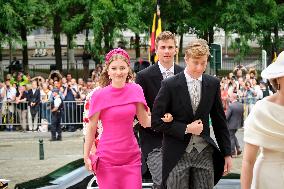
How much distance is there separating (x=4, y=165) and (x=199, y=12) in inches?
650

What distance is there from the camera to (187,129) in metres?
5.31

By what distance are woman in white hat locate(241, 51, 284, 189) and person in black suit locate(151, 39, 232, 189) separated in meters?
1.10

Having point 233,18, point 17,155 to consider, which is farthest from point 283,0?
point 17,155

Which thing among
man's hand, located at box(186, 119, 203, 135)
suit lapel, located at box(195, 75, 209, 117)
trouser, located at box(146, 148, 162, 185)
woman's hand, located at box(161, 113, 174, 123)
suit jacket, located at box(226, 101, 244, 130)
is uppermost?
suit lapel, located at box(195, 75, 209, 117)

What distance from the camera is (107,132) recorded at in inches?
223

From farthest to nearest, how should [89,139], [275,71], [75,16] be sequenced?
1. [75,16]
2. [89,139]
3. [275,71]

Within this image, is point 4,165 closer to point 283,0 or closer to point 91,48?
point 91,48

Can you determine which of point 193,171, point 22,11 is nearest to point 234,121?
point 193,171

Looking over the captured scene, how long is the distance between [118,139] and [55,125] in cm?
1570

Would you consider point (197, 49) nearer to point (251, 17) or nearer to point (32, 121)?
point (32, 121)

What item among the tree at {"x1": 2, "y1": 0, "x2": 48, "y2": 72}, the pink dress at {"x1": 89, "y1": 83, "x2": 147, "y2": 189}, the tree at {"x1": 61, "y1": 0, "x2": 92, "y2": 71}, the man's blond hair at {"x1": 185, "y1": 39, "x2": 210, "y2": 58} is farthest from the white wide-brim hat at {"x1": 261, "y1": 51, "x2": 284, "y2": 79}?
the tree at {"x1": 61, "y1": 0, "x2": 92, "y2": 71}

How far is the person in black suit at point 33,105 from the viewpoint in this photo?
71.8ft

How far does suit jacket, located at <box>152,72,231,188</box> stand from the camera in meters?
5.37

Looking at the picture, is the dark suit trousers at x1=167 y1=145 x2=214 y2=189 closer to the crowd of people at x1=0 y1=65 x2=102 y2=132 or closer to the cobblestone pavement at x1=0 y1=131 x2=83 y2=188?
the cobblestone pavement at x1=0 y1=131 x2=83 y2=188
